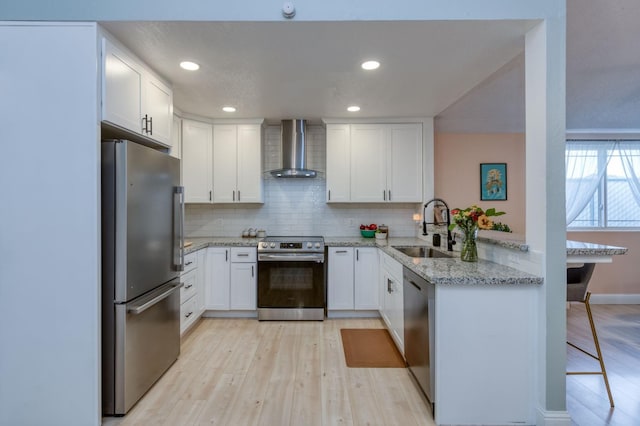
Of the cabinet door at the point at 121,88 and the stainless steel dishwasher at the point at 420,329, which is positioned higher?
the cabinet door at the point at 121,88

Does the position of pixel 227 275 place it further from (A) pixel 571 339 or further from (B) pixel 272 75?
(A) pixel 571 339

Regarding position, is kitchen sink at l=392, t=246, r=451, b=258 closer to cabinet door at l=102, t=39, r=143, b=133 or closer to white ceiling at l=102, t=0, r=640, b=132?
white ceiling at l=102, t=0, r=640, b=132

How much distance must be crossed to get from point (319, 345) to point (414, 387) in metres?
0.97

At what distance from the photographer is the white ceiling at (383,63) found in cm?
191

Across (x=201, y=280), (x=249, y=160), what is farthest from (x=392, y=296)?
(x=249, y=160)

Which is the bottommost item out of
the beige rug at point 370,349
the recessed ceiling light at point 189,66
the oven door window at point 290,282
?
the beige rug at point 370,349

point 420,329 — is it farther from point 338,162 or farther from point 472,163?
point 472,163

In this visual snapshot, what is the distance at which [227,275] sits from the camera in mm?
3602

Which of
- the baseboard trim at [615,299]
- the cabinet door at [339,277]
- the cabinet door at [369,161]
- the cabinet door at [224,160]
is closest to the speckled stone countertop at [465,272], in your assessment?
the cabinet door at [339,277]

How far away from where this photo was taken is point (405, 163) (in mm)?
3887

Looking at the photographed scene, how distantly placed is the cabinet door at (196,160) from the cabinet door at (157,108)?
41.6 inches

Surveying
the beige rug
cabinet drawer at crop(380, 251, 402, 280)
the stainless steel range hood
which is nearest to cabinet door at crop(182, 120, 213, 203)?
the stainless steel range hood

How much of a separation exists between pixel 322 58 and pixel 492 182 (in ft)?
11.6

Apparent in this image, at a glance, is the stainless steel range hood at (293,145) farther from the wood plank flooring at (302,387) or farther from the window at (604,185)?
the window at (604,185)
